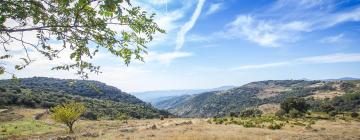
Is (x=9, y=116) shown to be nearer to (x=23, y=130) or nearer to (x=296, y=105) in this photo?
(x=23, y=130)

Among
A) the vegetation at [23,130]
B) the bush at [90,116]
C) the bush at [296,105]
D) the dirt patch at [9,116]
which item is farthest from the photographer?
the bush at [90,116]

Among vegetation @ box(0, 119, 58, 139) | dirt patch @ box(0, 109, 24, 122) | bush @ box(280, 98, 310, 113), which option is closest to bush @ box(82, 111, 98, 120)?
dirt patch @ box(0, 109, 24, 122)

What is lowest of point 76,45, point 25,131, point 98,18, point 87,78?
point 25,131

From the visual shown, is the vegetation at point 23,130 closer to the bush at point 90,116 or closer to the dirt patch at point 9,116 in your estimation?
the dirt patch at point 9,116

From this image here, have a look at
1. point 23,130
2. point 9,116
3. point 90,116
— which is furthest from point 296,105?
point 9,116

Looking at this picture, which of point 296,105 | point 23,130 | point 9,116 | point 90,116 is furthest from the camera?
point 90,116

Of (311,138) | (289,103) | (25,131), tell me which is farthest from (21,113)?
(311,138)

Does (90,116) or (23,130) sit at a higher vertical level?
(90,116)

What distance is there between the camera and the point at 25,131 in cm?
6234

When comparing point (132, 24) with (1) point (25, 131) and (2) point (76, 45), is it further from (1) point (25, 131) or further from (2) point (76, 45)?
(1) point (25, 131)

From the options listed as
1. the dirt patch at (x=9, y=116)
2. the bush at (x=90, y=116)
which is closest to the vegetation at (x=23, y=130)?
the dirt patch at (x=9, y=116)

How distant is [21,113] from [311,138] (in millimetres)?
75424

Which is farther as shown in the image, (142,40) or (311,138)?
(311,138)

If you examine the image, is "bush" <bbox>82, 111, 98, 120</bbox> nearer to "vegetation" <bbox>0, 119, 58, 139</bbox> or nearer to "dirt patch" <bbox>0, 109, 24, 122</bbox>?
"dirt patch" <bbox>0, 109, 24, 122</bbox>
